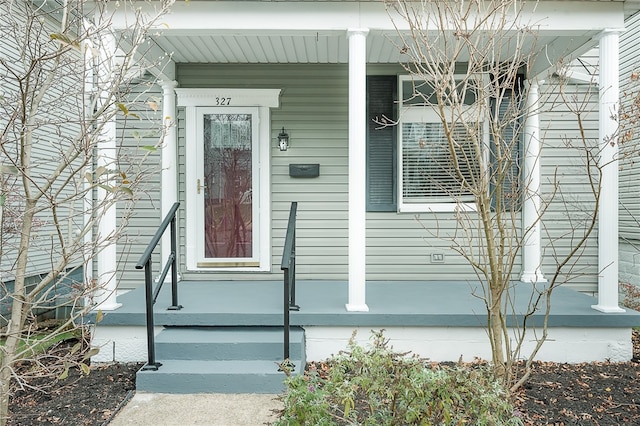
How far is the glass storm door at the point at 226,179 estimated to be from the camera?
5535 mm

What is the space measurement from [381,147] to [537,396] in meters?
3.18

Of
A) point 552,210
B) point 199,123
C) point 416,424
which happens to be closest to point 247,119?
point 199,123

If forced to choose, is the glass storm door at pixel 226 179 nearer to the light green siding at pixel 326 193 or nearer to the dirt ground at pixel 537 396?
the light green siding at pixel 326 193

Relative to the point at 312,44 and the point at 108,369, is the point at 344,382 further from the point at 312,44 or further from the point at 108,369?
the point at 312,44

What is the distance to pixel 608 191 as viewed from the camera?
4082 millimetres

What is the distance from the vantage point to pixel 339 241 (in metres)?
5.67

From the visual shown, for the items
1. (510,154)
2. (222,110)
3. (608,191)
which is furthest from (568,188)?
(222,110)

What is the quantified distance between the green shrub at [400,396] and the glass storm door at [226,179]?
Answer: 361 centimetres

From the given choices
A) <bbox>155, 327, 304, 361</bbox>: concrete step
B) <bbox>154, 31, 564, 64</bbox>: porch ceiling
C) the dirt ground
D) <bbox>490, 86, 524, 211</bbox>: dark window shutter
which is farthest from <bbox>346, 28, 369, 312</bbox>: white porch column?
the dirt ground

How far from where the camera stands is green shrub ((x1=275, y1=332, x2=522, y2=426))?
6.47ft

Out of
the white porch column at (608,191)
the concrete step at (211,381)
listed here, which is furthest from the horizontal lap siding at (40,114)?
the white porch column at (608,191)

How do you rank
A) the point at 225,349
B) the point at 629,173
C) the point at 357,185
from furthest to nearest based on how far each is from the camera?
the point at 629,173, the point at 357,185, the point at 225,349

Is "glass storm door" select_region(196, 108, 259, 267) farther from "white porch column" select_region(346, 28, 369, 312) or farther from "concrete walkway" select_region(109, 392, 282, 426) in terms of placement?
"concrete walkway" select_region(109, 392, 282, 426)

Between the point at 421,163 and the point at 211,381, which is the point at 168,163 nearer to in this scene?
the point at 211,381
